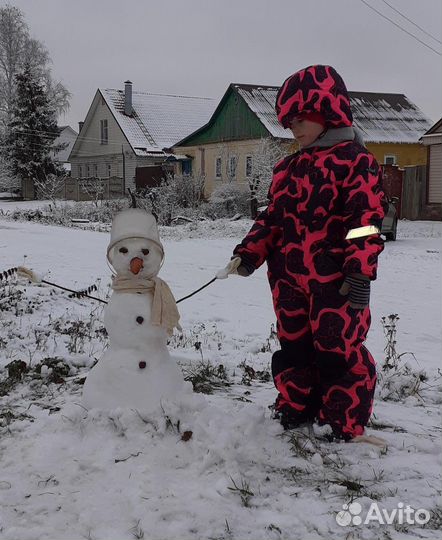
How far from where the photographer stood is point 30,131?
30.5 metres

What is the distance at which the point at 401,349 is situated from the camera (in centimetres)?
499

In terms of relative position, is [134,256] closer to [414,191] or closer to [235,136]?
[414,191]

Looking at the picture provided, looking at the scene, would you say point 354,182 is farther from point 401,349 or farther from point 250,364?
point 401,349

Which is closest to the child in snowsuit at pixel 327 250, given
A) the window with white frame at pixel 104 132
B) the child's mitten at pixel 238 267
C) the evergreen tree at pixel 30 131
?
the child's mitten at pixel 238 267

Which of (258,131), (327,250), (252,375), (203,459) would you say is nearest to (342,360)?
(327,250)

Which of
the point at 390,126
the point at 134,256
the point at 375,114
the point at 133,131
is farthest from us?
the point at 133,131

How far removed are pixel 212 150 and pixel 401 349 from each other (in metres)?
25.2

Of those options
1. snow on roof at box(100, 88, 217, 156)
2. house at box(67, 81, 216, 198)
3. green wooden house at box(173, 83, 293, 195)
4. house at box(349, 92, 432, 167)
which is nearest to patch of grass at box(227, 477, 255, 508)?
green wooden house at box(173, 83, 293, 195)

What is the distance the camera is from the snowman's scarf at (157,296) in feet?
9.79

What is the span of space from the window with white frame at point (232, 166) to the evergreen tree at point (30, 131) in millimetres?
10400

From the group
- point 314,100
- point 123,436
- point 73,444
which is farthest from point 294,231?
point 73,444

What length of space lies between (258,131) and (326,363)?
2397cm

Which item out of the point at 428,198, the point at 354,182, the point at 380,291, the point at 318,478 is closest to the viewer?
the point at 318,478

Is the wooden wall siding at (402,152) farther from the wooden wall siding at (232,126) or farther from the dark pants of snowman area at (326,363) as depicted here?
the dark pants of snowman area at (326,363)
